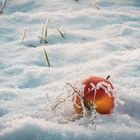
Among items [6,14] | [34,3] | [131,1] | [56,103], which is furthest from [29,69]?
[131,1]

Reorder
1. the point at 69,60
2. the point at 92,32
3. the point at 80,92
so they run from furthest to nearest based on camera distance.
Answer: the point at 92,32 → the point at 69,60 → the point at 80,92

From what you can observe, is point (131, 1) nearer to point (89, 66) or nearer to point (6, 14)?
point (6, 14)

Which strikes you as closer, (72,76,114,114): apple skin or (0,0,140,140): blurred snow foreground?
(0,0,140,140): blurred snow foreground

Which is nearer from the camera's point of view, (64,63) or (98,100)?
(98,100)

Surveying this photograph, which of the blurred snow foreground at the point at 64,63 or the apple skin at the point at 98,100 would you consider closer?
the blurred snow foreground at the point at 64,63

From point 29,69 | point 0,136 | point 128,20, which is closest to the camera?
point 0,136

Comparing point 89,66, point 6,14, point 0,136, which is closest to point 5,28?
point 6,14

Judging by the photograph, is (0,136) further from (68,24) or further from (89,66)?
(68,24)

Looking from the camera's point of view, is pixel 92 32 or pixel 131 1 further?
pixel 131 1
